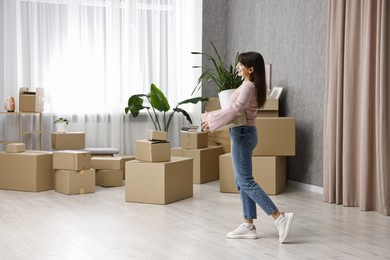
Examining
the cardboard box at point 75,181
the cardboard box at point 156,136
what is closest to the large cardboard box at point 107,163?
the cardboard box at point 75,181

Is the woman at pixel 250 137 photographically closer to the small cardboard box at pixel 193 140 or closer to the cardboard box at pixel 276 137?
the cardboard box at pixel 276 137

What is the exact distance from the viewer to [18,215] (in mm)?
4551

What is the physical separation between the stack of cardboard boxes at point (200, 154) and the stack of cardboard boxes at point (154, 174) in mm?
1154

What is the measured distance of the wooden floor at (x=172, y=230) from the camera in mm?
3426

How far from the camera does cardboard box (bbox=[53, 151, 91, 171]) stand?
552 cm

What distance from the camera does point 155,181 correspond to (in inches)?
198

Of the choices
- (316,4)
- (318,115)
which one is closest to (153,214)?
(318,115)

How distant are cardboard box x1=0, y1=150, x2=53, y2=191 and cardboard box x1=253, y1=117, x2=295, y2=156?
197 cm

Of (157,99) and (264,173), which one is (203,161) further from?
(264,173)

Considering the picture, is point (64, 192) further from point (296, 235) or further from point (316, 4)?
point (316, 4)

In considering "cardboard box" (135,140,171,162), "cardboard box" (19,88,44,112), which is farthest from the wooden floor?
"cardboard box" (19,88,44,112)

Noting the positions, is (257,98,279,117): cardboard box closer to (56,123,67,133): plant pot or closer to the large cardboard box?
the large cardboard box

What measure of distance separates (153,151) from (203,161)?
1.45 m

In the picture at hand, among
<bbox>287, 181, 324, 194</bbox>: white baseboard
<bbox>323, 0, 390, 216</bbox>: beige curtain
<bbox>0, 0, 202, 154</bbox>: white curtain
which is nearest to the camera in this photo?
<bbox>323, 0, 390, 216</bbox>: beige curtain
